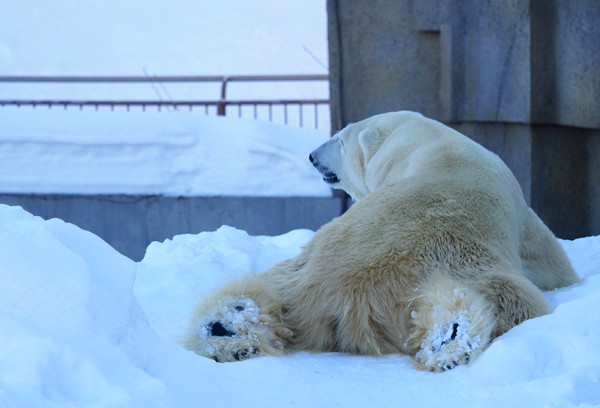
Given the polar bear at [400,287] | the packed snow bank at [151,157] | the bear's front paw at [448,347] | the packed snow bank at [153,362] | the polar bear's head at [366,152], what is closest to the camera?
the packed snow bank at [153,362]

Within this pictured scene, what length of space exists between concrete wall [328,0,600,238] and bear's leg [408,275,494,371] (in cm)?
283

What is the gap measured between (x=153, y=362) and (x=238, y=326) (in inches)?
22.0

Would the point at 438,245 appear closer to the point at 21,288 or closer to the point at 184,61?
the point at 21,288

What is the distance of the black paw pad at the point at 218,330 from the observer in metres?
2.03

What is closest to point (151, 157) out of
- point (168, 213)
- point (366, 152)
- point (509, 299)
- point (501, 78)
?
point (168, 213)

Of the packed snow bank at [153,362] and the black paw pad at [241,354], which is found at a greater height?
the packed snow bank at [153,362]

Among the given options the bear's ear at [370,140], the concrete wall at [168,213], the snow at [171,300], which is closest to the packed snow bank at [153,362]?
the snow at [171,300]

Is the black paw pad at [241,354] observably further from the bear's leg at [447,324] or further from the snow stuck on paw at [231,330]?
the bear's leg at [447,324]

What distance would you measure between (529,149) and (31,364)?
4.09 meters

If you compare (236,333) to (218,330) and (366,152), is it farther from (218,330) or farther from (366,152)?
(366,152)

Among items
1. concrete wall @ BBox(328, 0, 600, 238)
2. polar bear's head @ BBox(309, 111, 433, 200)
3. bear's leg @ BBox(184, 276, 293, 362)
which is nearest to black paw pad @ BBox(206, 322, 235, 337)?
bear's leg @ BBox(184, 276, 293, 362)

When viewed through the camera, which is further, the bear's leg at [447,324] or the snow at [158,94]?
the snow at [158,94]

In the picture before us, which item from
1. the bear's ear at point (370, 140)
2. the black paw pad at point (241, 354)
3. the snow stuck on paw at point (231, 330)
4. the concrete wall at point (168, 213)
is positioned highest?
the bear's ear at point (370, 140)

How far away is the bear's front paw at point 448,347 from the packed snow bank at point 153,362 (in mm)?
37
